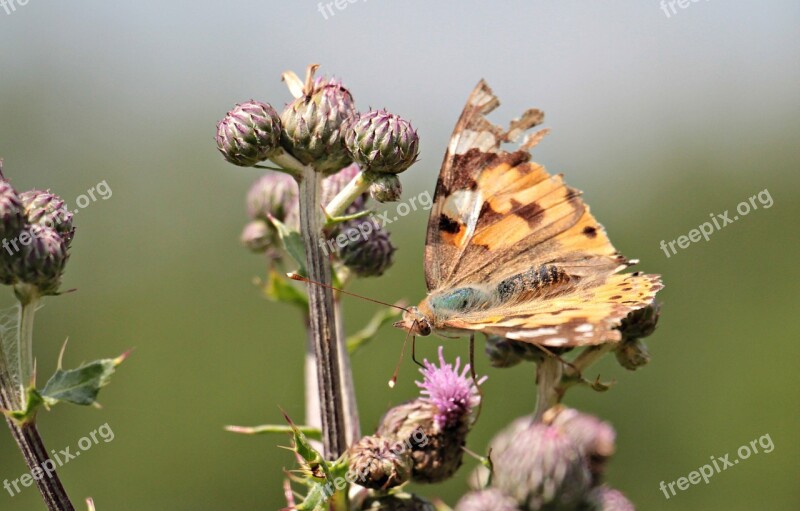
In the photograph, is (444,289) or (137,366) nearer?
(444,289)

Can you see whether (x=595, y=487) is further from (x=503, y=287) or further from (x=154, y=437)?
(x=154, y=437)

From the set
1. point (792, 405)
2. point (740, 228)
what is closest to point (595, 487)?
point (792, 405)

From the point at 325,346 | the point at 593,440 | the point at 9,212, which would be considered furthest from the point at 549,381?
the point at 9,212

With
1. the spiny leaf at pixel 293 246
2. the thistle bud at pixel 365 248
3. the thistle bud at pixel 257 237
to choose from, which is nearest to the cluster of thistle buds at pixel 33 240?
the spiny leaf at pixel 293 246

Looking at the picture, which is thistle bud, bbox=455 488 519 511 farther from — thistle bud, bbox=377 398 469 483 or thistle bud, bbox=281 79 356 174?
thistle bud, bbox=281 79 356 174

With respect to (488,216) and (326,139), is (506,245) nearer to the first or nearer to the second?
(488,216)

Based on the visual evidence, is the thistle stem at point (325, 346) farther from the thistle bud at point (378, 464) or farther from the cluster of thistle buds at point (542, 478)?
the cluster of thistle buds at point (542, 478)

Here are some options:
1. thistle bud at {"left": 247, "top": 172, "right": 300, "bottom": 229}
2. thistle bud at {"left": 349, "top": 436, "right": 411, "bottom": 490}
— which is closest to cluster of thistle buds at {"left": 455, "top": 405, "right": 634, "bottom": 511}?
thistle bud at {"left": 349, "top": 436, "right": 411, "bottom": 490}
